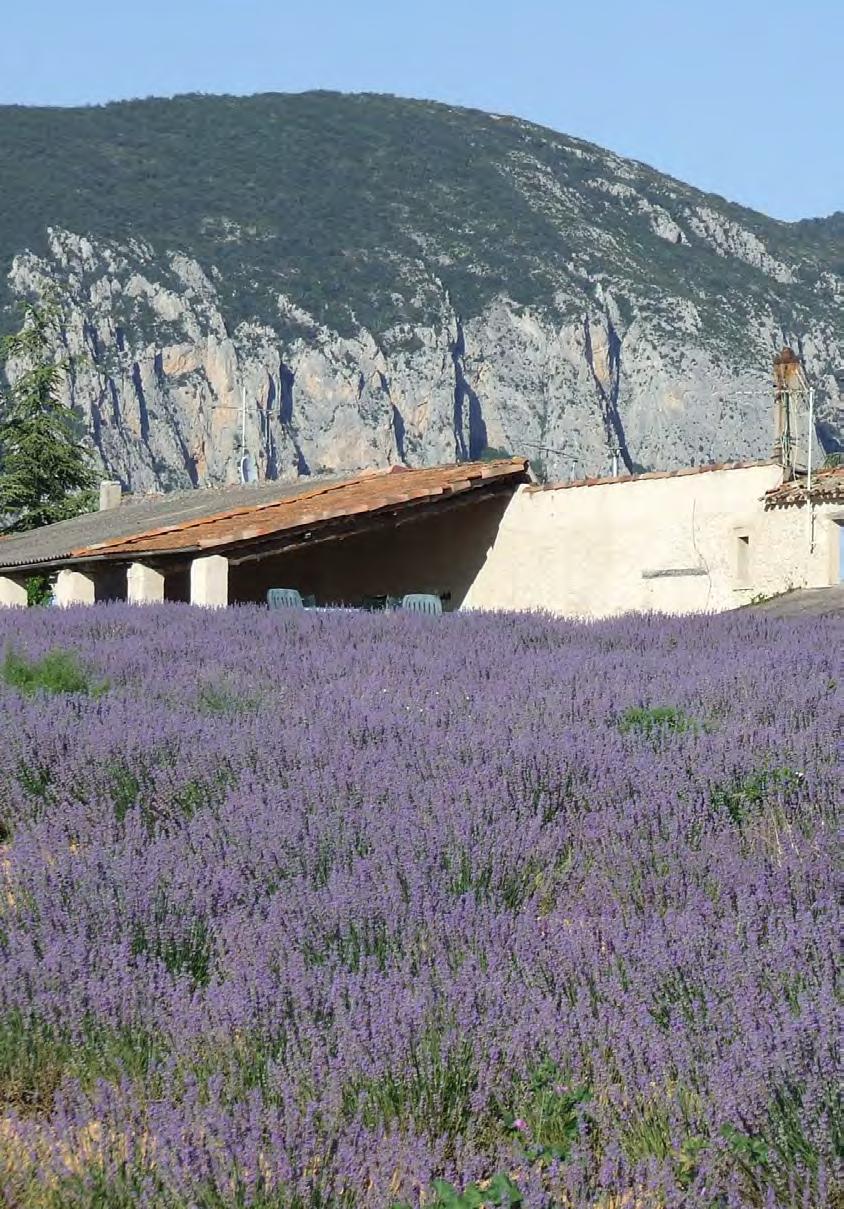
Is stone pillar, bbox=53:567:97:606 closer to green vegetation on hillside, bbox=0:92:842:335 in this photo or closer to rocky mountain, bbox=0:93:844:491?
rocky mountain, bbox=0:93:844:491

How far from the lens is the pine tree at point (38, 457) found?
4028 cm

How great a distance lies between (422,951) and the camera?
3305mm

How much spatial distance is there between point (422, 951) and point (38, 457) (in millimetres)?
39123

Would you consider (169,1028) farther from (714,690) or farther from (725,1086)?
(714,690)

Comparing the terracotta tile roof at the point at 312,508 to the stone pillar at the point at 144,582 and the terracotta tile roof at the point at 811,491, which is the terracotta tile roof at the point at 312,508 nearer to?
the stone pillar at the point at 144,582

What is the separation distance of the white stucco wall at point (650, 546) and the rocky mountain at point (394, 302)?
86736 mm

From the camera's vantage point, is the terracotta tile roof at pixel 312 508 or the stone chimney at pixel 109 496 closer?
the terracotta tile roof at pixel 312 508

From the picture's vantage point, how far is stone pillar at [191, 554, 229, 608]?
17047 millimetres

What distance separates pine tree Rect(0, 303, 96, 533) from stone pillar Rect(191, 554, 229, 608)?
24.0 meters

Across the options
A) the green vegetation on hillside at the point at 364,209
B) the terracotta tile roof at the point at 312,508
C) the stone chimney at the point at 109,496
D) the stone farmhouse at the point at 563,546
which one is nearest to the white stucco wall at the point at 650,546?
the stone farmhouse at the point at 563,546

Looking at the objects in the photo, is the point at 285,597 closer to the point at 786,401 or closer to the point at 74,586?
the point at 74,586

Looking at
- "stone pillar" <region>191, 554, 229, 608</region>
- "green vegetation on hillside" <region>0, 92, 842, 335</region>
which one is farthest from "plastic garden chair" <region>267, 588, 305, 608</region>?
"green vegetation on hillside" <region>0, 92, 842, 335</region>

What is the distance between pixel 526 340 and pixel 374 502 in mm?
109870

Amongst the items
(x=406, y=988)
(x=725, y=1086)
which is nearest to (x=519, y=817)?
(x=406, y=988)
